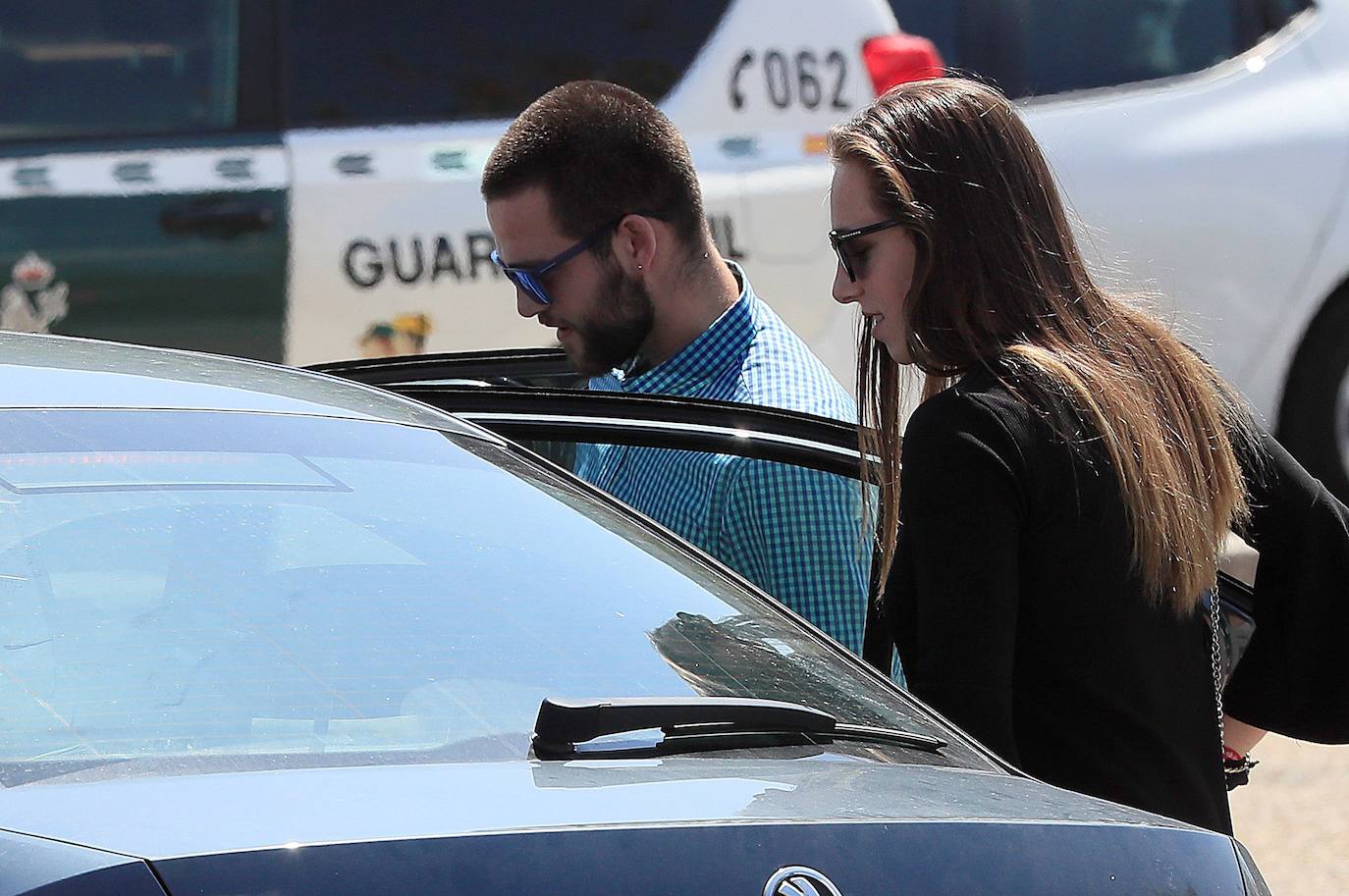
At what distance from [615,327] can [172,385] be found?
1113mm

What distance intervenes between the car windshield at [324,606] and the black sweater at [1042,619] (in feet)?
0.41

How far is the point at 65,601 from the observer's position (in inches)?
68.3

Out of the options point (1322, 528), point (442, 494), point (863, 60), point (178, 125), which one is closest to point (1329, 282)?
point (863, 60)

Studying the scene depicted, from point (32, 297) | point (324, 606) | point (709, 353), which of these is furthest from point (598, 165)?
point (32, 297)

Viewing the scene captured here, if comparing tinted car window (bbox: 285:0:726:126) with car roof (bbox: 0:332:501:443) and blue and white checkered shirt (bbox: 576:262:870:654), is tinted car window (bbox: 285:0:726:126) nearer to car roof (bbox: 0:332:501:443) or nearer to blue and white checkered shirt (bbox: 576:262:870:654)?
blue and white checkered shirt (bbox: 576:262:870:654)

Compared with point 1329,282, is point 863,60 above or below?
above

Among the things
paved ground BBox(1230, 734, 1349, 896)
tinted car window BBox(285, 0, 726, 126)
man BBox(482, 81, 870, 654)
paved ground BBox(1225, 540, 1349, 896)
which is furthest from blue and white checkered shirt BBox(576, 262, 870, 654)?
tinted car window BBox(285, 0, 726, 126)

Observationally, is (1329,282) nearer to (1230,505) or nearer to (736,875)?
(1230,505)

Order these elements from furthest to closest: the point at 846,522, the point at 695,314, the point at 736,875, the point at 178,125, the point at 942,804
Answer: the point at 178,125, the point at 695,314, the point at 846,522, the point at 942,804, the point at 736,875

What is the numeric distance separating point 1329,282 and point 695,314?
13.0ft

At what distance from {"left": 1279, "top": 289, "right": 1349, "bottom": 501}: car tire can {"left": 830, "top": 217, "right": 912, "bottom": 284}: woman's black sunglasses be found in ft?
14.7

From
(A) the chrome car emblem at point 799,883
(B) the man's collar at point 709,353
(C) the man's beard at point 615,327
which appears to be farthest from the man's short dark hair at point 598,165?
(A) the chrome car emblem at point 799,883

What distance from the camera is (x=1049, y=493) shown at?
2.10 meters

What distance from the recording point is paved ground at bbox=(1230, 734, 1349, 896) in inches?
176
